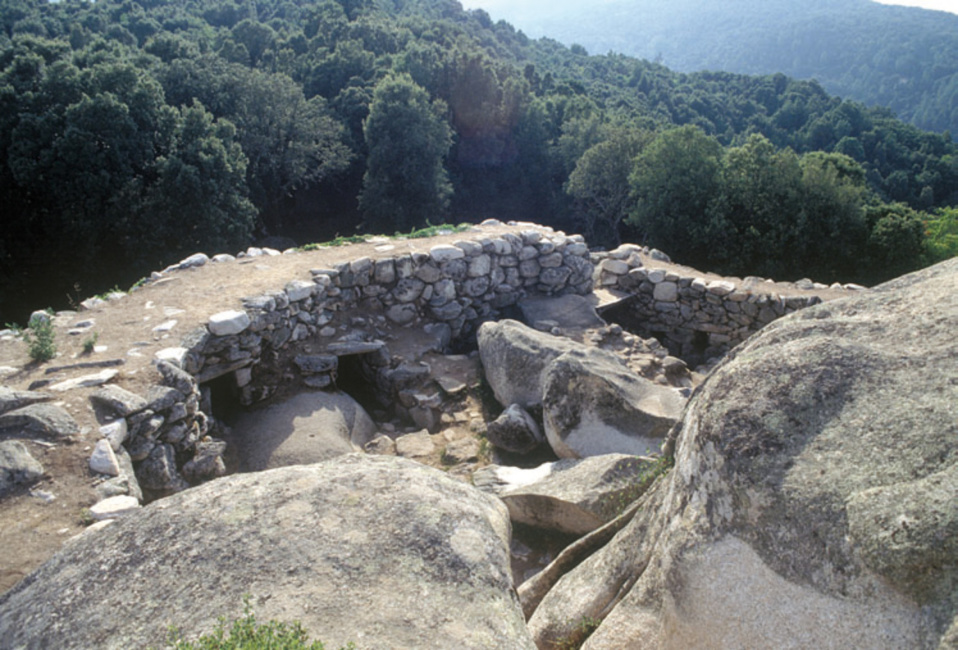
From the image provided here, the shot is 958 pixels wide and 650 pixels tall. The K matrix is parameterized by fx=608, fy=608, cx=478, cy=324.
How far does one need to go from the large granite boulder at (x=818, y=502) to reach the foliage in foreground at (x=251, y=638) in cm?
137

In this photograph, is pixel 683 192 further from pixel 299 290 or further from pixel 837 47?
pixel 837 47

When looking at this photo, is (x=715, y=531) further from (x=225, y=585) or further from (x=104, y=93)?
(x=104, y=93)

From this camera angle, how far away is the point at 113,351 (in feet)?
Answer: 20.5

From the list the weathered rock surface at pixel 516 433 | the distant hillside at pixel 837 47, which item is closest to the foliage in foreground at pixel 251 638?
the weathered rock surface at pixel 516 433

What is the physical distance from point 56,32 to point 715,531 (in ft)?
134

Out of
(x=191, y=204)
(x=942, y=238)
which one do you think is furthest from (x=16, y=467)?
(x=942, y=238)

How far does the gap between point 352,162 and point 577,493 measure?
2484 centimetres

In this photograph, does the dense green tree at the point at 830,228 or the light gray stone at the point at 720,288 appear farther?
the dense green tree at the point at 830,228

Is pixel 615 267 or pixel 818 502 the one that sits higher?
pixel 818 502

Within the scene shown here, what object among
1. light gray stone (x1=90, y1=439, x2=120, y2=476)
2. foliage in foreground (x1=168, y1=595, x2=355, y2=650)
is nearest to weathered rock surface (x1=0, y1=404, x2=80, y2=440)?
light gray stone (x1=90, y1=439, x2=120, y2=476)

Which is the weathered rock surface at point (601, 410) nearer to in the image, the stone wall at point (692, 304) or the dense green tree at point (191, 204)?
the stone wall at point (692, 304)

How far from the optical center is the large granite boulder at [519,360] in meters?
7.18

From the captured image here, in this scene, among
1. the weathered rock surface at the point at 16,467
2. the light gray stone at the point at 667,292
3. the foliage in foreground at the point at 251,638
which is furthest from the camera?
the light gray stone at the point at 667,292

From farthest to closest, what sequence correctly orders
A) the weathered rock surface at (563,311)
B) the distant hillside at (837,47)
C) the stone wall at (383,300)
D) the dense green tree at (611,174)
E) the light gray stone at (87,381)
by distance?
the distant hillside at (837,47), the dense green tree at (611,174), the weathered rock surface at (563,311), the stone wall at (383,300), the light gray stone at (87,381)
